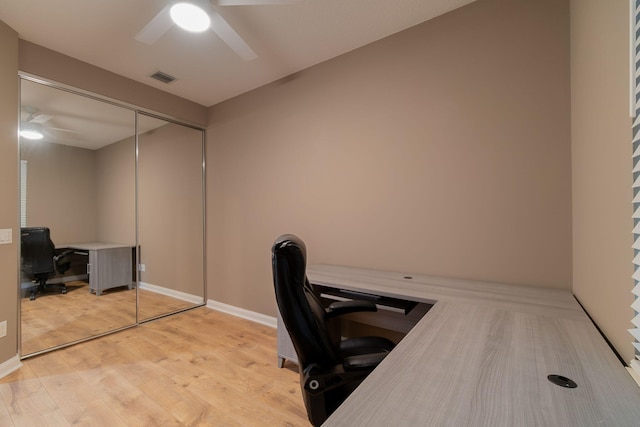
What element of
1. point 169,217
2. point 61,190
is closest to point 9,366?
point 61,190

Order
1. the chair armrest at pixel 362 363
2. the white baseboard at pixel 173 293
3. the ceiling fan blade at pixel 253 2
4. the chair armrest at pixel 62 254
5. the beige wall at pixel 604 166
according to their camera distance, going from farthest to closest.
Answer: the white baseboard at pixel 173 293 < the chair armrest at pixel 62 254 < the ceiling fan blade at pixel 253 2 < the chair armrest at pixel 362 363 < the beige wall at pixel 604 166

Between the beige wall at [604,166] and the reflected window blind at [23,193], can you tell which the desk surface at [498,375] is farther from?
the reflected window blind at [23,193]

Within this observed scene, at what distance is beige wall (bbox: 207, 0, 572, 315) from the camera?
1.65m

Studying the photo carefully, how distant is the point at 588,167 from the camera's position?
1.22m

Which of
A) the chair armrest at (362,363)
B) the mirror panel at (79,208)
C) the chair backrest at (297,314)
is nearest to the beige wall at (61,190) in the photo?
the mirror panel at (79,208)

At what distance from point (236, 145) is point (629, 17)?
128 inches

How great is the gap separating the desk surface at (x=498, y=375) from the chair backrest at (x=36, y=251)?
3.05 metres

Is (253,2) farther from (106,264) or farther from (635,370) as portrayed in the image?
(106,264)

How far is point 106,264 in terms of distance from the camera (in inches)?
116

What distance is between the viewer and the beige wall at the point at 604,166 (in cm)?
82

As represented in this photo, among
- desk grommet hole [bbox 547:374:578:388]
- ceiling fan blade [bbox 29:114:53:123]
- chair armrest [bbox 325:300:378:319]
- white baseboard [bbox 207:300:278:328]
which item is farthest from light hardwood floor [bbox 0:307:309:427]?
ceiling fan blade [bbox 29:114:53:123]

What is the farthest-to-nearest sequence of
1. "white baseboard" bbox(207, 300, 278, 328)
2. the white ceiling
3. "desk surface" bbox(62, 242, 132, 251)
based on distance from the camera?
"white baseboard" bbox(207, 300, 278, 328) < "desk surface" bbox(62, 242, 132, 251) < the white ceiling

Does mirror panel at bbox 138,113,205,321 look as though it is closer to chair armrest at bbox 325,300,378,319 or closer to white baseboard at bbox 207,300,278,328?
white baseboard at bbox 207,300,278,328

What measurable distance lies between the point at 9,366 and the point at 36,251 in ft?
2.99
